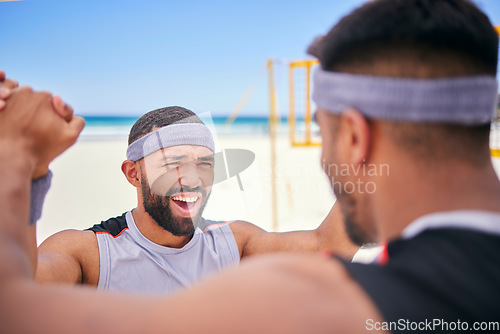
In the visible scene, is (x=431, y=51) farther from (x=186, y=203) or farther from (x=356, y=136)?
(x=186, y=203)

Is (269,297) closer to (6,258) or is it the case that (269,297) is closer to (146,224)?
(6,258)

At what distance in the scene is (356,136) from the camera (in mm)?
793

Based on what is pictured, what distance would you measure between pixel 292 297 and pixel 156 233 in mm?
1581

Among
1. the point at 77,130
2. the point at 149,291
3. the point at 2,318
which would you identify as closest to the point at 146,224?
the point at 149,291

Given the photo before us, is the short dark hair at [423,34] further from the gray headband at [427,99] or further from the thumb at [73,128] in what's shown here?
the thumb at [73,128]

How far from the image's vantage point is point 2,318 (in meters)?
0.56

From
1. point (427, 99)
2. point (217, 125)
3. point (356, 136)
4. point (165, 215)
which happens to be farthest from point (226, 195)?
point (217, 125)

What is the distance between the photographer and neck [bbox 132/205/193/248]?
1985 mm

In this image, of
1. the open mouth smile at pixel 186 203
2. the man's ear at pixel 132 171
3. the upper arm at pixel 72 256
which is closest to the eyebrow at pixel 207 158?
the open mouth smile at pixel 186 203

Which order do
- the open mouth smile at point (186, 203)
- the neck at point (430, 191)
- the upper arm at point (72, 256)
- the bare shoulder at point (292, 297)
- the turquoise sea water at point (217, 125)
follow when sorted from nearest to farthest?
1. the bare shoulder at point (292, 297)
2. the neck at point (430, 191)
3. the upper arm at point (72, 256)
4. the open mouth smile at point (186, 203)
5. the turquoise sea water at point (217, 125)

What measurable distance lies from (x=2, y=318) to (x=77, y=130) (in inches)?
19.0

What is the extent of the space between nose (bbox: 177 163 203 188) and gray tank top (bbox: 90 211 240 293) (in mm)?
283

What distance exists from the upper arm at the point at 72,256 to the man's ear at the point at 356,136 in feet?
4.17

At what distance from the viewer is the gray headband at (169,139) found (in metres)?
2.00
